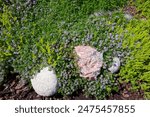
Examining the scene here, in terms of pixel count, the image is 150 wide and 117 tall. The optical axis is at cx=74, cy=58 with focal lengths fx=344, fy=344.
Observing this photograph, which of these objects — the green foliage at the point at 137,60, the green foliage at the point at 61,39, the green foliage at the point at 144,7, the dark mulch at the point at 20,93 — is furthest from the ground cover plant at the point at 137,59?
the green foliage at the point at 144,7

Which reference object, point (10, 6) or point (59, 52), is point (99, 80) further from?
point (10, 6)

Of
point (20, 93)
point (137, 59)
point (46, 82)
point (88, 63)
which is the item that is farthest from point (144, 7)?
point (20, 93)

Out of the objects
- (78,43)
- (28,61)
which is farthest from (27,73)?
(78,43)

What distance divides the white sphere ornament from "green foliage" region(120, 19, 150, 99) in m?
0.76

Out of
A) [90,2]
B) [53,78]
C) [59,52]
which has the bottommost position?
[53,78]

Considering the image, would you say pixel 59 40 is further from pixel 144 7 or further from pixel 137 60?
pixel 144 7

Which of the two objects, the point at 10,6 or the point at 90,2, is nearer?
the point at 10,6

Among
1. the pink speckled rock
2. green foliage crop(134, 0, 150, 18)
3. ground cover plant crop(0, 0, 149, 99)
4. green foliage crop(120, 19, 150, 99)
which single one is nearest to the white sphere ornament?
ground cover plant crop(0, 0, 149, 99)

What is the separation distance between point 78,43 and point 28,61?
0.57 meters

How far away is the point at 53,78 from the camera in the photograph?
3.51 metres

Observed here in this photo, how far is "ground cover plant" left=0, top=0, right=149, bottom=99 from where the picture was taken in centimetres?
356

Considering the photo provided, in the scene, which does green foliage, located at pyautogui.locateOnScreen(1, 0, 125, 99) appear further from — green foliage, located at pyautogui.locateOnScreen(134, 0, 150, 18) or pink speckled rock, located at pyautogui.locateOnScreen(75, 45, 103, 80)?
green foliage, located at pyautogui.locateOnScreen(134, 0, 150, 18)

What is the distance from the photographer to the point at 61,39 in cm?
367

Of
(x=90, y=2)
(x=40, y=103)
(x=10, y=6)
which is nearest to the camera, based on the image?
(x=40, y=103)
